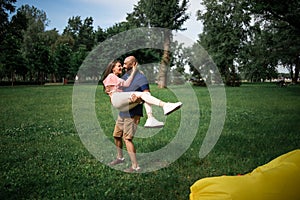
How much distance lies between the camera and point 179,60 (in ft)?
22.9

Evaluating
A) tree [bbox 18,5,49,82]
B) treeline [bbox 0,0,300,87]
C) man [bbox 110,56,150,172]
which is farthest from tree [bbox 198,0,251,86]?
man [bbox 110,56,150,172]

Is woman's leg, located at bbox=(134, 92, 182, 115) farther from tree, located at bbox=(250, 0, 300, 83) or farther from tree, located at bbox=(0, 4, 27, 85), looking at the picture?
tree, located at bbox=(0, 4, 27, 85)

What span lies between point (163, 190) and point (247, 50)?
33.4 metres

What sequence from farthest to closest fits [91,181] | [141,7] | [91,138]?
[91,138] → [141,7] → [91,181]

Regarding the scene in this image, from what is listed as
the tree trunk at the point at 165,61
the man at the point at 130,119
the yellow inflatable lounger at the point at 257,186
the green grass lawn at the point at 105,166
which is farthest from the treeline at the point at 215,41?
the yellow inflatable lounger at the point at 257,186

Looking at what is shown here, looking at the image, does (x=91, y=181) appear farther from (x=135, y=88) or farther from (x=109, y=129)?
(x=109, y=129)

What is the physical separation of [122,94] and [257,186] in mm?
2091

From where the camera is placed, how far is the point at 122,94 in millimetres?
3736

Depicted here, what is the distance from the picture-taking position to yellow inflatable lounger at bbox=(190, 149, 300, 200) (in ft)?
6.93

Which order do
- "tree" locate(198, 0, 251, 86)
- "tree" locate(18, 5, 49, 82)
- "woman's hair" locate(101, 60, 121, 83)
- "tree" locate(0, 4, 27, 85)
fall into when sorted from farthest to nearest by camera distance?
1. "tree" locate(18, 5, 49, 82)
2. "tree" locate(198, 0, 251, 86)
3. "tree" locate(0, 4, 27, 85)
4. "woman's hair" locate(101, 60, 121, 83)

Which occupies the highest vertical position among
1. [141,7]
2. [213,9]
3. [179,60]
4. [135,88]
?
[213,9]

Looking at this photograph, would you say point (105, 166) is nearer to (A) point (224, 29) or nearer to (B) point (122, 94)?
(B) point (122, 94)

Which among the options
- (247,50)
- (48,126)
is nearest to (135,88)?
(48,126)

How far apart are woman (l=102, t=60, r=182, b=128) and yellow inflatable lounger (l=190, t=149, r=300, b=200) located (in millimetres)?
1474
